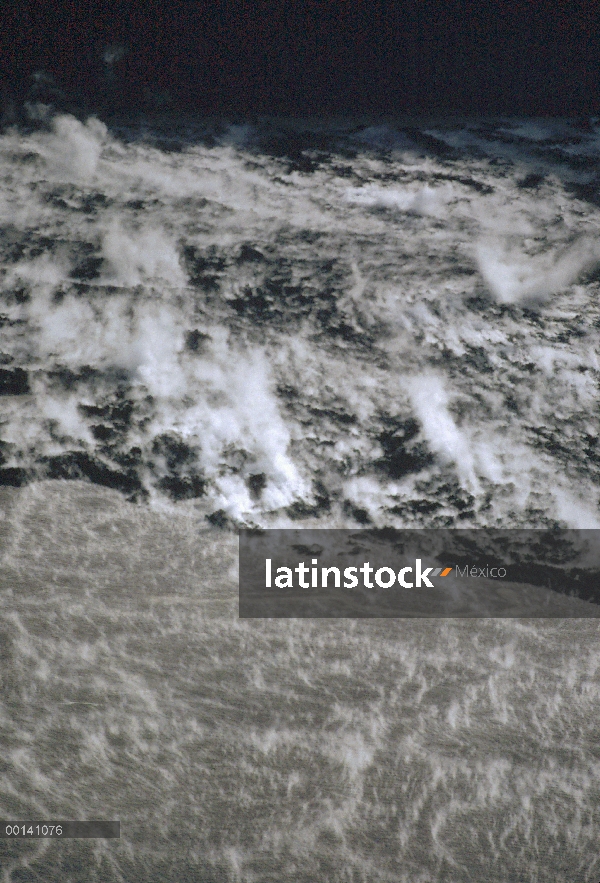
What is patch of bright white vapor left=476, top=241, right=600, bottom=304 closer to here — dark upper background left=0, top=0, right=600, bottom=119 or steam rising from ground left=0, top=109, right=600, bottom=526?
steam rising from ground left=0, top=109, right=600, bottom=526

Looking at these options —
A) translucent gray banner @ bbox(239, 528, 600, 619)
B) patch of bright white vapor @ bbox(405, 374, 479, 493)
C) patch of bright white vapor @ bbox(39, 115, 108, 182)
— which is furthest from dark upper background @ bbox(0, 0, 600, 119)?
translucent gray banner @ bbox(239, 528, 600, 619)

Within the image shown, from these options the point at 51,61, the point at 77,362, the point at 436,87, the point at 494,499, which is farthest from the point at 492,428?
the point at 51,61

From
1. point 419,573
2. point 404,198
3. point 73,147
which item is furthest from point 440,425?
point 73,147

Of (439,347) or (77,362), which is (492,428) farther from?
(77,362)

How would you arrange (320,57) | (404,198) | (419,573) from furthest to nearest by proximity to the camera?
(320,57) < (404,198) < (419,573)

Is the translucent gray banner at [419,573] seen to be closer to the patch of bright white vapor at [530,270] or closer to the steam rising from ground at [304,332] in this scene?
the steam rising from ground at [304,332]

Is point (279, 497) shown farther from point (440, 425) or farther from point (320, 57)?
point (320, 57)
